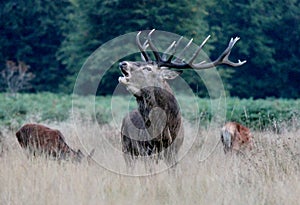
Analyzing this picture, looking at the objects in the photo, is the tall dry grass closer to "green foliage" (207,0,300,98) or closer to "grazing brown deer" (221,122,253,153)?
"grazing brown deer" (221,122,253,153)

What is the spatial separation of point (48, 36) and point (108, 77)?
10623 millimetres

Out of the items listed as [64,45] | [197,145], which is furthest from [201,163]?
[64,45]

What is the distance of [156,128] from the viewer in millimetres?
9156

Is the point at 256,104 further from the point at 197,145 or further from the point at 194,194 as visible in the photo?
the point at 194,194

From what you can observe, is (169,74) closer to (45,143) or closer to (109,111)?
(45,143)

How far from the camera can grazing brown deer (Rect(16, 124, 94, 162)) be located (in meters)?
9.62

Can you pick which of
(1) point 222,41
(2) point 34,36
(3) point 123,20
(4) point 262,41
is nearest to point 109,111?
(3) point 123,20

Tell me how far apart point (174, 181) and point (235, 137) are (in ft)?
11.0

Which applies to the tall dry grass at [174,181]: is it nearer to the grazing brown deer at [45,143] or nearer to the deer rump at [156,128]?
the deer rump at [156,128]

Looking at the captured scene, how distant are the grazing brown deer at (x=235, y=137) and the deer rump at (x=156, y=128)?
73.7 inches

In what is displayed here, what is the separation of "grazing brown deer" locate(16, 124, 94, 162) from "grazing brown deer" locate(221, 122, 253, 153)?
2.37 meters

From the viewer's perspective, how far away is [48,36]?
41125mm

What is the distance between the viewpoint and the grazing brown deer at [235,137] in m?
10.9

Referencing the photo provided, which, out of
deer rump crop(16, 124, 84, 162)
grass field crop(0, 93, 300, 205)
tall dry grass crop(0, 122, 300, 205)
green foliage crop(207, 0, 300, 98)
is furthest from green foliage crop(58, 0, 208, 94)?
tall dry grass crop(0, 122, 300, 205)
